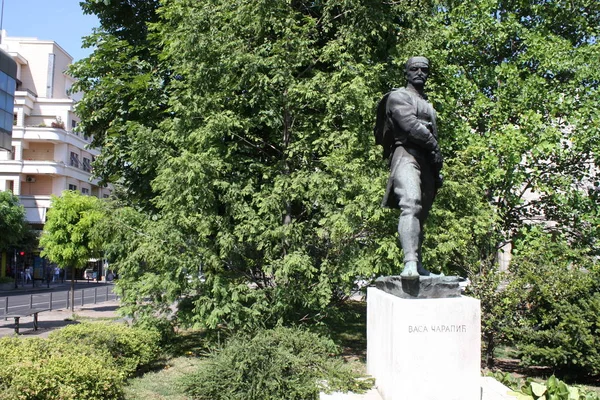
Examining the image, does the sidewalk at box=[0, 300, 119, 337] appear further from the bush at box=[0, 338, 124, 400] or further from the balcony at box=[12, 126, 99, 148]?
the balcony at box=[12, 126, 99, 148]

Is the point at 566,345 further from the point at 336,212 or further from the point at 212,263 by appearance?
the point at 212,263

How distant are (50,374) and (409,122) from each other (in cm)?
526

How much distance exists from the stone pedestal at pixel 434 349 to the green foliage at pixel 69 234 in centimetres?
1981

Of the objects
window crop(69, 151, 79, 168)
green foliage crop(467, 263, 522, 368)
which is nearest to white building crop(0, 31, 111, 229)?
window crop(69, 151, 79, 168)

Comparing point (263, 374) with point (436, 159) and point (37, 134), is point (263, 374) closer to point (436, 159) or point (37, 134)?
point (436, 159)

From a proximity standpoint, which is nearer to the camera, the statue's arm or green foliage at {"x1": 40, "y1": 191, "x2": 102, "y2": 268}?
the statue's arm

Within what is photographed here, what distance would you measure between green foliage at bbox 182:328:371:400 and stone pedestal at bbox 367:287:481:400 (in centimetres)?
→ 146

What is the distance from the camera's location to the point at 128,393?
8.43 metres

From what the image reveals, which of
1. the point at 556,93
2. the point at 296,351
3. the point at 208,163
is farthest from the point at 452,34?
the point at 296,351

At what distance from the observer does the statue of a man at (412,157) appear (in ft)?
20.0

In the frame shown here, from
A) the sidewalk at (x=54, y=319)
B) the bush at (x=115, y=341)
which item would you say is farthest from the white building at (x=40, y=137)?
the bush at (x=115, y=341)

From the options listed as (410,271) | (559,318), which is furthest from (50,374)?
(559,318)

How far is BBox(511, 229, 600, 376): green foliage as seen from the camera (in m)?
9.86

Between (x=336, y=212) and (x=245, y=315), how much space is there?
2.93 meters
